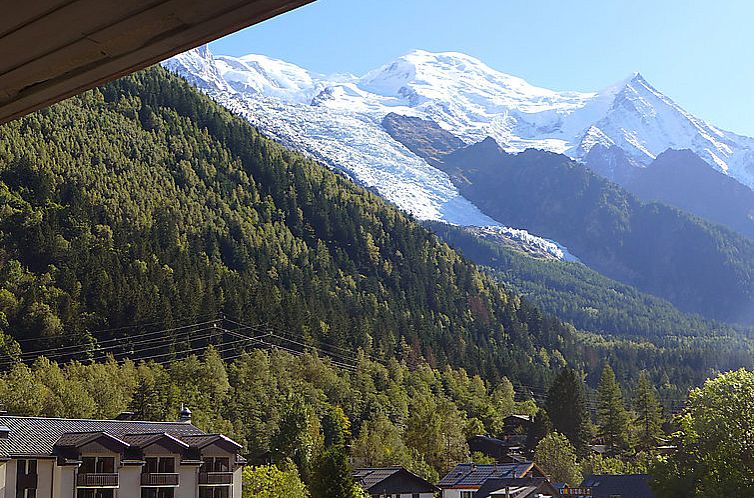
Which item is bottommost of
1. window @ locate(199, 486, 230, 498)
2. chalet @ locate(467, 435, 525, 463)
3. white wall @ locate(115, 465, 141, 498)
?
window @ locate(199, 486, 230, 498)

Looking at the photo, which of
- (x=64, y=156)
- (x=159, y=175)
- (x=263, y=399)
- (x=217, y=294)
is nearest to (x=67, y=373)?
(x=263, y=399)

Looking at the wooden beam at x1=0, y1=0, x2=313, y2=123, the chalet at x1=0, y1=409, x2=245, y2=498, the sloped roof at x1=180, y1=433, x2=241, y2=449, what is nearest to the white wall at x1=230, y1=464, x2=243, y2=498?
the chalet at x1=0, y1=409, x2=245, y2=498

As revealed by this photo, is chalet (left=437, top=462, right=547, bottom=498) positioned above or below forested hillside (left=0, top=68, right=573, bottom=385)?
below

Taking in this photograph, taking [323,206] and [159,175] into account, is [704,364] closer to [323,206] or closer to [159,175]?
[323,206]

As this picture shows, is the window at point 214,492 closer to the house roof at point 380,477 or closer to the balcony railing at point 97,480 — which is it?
the balcony railing at point 97,480

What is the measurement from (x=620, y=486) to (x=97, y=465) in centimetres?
4148

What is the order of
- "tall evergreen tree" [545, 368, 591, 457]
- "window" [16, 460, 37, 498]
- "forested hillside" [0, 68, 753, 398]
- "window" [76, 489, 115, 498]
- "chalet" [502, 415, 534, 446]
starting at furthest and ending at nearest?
1. "chalet" [502, 415, 534, 446]
2. "tall evergreen tree" [545, 368, 591, 457]
3. "forested hillside" [0, 68, 753, 398]
4. "window" [76, 489, 115, 498]
5. "window" [16, 460, 37, 498]

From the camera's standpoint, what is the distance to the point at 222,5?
2.45 m

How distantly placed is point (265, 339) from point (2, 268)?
84.2 ft

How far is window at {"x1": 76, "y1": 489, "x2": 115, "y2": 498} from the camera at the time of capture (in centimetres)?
4659

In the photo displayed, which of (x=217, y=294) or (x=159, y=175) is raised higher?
(x=159, y=175)

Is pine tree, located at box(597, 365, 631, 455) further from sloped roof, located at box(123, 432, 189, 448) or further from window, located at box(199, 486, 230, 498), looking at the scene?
sloped roof, located at box(123, 432, 189, 448)

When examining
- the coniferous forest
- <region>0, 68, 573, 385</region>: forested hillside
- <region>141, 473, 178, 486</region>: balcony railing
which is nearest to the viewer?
<region>141, 473, 178, 486</region>: balcony railing

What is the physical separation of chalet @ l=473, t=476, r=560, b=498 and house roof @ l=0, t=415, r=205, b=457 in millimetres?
20984
